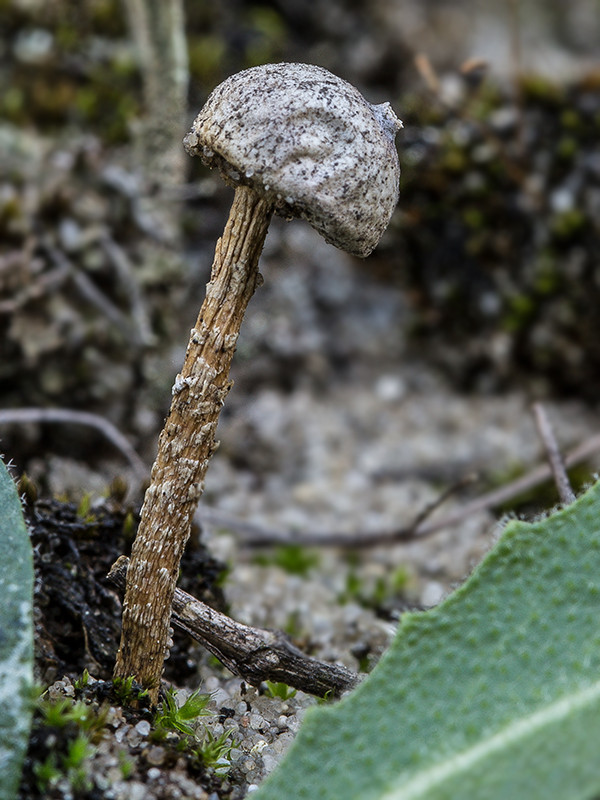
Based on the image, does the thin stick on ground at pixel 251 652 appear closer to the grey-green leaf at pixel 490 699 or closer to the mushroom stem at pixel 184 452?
the mushroom stem at pixel 184 452

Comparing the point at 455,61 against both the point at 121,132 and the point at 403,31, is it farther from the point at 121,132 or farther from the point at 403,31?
the point at 121,132

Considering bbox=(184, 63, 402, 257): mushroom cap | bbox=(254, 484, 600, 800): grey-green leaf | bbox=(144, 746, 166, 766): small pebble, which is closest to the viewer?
bbox=(254, 484, 600, 800): grey-green leaf

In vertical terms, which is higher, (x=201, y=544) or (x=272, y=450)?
(x=272, y=450)

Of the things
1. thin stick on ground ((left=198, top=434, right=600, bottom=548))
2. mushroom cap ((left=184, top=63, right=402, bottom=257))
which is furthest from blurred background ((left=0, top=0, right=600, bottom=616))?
mushroom cap ((left=184, top=63, right=402, bottom=257))

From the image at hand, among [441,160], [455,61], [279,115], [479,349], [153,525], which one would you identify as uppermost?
[455,61]

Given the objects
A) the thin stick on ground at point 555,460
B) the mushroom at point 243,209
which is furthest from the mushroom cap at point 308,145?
the thin stick on ground at point 555,460

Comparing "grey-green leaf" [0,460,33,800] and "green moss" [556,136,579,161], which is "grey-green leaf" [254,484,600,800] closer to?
"grey-green leaf" [0,460,33,800]

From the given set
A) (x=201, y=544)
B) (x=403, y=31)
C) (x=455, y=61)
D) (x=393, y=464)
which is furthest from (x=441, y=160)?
(x=201, y=544)
